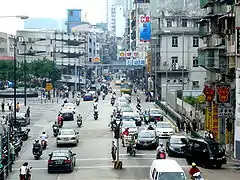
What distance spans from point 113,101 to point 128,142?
4833cm

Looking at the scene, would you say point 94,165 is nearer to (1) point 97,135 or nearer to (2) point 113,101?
(1) point 97,135

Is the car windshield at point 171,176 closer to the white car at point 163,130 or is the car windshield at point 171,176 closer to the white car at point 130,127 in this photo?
the white car at point 130,127

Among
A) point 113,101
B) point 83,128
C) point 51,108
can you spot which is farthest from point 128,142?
point 113,101

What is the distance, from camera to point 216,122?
1865 inches

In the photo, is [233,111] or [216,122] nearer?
[233,111]

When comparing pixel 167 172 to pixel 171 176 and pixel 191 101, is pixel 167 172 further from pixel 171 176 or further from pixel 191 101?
pixel 191 101

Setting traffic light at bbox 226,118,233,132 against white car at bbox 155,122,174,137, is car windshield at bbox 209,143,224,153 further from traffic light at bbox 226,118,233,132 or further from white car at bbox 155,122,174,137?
white car at bbox 155,122,174,137

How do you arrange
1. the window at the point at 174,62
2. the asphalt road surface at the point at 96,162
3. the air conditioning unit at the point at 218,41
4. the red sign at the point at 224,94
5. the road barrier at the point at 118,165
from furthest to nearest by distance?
the window at the point at 174,62, the air conditioning unit at the point at 218,41, the red sign at the point at 224,94, the road barrier at the point at 118,165, the asphalt road surface at the point at 96,162

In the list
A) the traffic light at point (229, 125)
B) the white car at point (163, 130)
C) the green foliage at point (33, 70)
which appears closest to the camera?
the traffic light at point (229, 125)

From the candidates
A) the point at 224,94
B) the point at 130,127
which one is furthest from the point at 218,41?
the point at 130,127

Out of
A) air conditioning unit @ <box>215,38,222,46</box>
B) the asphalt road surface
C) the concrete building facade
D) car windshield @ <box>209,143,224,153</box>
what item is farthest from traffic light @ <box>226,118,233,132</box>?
the concrete building facade

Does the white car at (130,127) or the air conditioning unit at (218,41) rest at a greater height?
the air conditioning unit at (218,41)

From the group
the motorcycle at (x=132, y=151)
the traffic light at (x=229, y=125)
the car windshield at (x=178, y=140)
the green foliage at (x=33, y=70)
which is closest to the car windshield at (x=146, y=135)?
the motorcycle at (x=132, y=151)

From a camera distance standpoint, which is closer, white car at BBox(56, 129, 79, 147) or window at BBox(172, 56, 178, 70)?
white car at BBox(56, 129, 79, 147)
